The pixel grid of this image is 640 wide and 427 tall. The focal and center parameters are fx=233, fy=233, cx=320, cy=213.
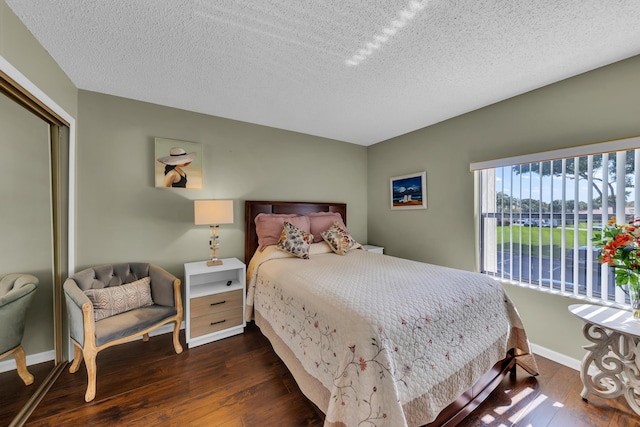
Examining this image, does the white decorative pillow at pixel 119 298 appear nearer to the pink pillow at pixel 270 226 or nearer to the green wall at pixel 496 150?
the pink pillow at pixel 270 226

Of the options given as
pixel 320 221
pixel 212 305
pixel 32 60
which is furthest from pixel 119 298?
pixel 320 221

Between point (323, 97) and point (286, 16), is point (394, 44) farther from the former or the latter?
point (323, 97)

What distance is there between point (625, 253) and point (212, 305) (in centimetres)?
325

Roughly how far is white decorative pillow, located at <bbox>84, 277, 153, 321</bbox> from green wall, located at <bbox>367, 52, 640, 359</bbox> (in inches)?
126

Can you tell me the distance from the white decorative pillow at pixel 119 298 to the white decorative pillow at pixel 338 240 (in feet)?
6.38

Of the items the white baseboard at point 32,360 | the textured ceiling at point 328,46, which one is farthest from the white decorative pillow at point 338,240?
the white baseboard at point 32,360

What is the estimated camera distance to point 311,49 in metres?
1.69

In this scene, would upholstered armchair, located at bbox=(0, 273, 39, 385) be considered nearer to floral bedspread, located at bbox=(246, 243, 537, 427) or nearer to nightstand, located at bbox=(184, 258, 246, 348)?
nightstand, located at bbox=(184, 258, 246, 348)

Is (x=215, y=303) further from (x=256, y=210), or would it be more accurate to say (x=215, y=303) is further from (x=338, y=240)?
(x=338, y=240)

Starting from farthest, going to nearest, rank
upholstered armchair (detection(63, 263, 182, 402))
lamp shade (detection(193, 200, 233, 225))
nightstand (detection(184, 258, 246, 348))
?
lamp shade (detection(193, 200, 233, 225)), nightstand (detection(184, 258, 246, 348)), upholstered armchair (detection(63, 263, 182, 402))

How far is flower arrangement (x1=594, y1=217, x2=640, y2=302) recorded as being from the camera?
151 centimetres

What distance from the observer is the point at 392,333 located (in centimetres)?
121

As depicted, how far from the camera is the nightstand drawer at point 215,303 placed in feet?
7.42

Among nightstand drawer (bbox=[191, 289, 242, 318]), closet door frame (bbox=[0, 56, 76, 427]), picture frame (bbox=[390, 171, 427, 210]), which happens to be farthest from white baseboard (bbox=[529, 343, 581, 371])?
closet door frame (bbox=[0, 56, 76, 427])
